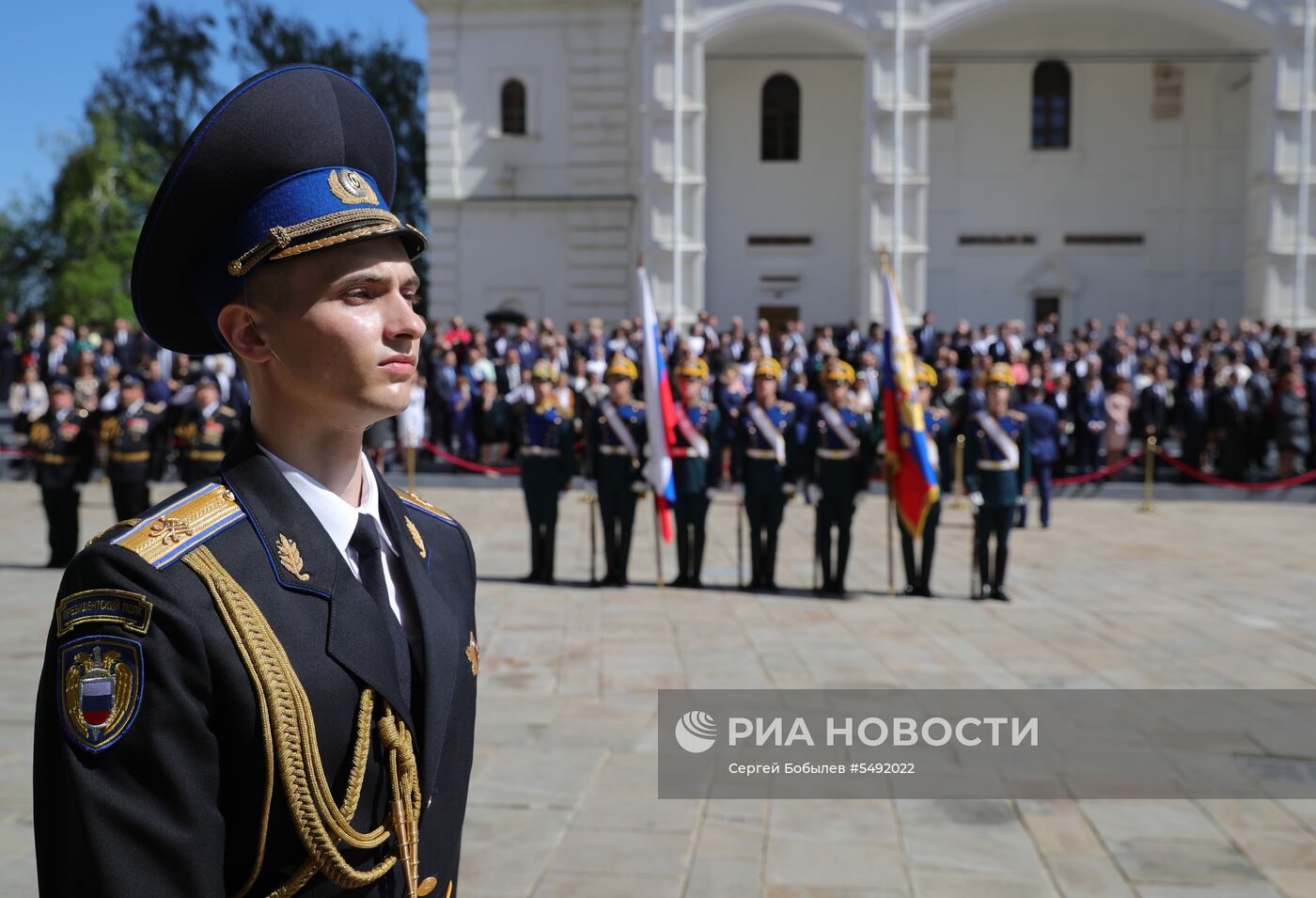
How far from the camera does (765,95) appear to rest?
2750cm

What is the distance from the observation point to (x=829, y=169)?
90.5ft

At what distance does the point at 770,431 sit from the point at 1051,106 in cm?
1993

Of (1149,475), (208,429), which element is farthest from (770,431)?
(1149,475)

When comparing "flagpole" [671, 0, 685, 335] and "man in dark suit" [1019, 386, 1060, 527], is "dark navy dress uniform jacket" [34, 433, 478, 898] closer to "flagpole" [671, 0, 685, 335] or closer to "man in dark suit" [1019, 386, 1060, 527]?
"man in dark suit" [1019, 386, 1060, 527]

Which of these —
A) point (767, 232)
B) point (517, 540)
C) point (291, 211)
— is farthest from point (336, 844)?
point (767, 232)

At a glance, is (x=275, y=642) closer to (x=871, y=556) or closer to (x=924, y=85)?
(x=871, y=556)

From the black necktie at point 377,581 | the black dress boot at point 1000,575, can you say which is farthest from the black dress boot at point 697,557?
the black necktie at point 377,581

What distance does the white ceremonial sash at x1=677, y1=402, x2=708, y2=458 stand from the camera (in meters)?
11.3

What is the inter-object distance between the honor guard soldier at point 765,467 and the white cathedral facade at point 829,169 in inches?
637

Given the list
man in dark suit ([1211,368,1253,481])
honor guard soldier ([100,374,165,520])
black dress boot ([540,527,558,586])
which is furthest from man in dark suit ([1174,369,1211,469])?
honor guard soldier ([100,374,165,520])

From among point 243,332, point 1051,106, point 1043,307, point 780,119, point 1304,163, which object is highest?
point 1051,106

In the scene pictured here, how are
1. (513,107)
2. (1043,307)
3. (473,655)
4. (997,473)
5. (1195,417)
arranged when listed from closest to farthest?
1. (473,655)
2. (997,473)
3. (1195,417)
4. (1043,307)
5. (513,107)

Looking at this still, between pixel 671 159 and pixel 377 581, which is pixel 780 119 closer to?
pixel 671 159

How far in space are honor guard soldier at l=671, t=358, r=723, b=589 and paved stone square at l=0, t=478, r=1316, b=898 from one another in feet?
1.49
